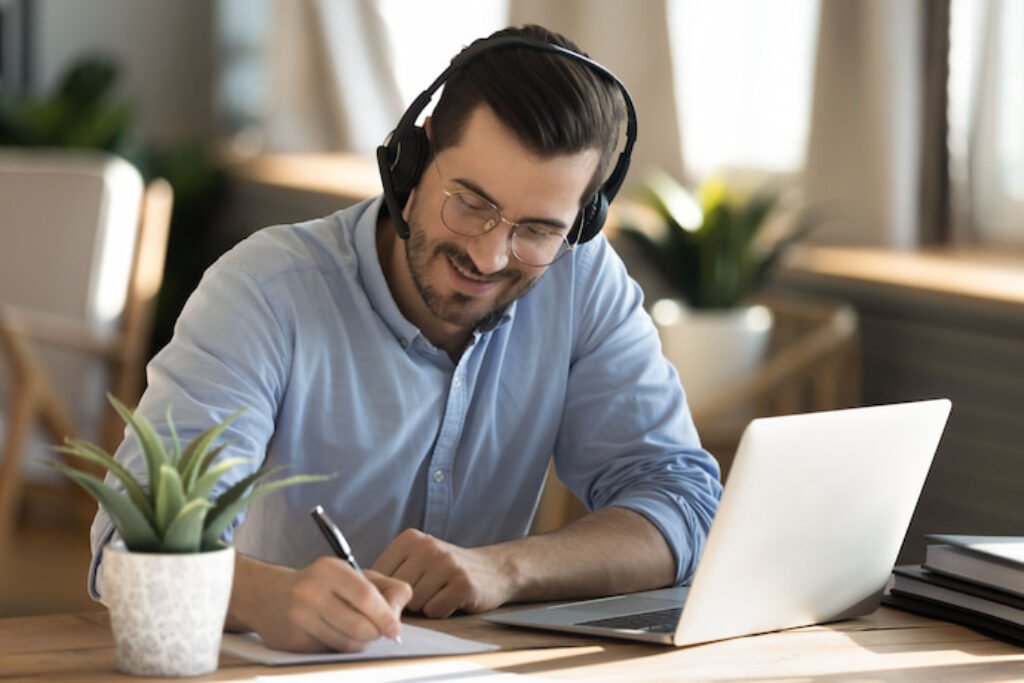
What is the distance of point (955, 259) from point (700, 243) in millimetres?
543

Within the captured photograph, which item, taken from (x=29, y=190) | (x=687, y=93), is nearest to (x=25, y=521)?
(x=29, y=190)

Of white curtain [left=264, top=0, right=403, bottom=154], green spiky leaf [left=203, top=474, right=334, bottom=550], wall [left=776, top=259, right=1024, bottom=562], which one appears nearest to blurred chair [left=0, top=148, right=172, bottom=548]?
white curtain [left=264, top=0, right=403, bottom=154]

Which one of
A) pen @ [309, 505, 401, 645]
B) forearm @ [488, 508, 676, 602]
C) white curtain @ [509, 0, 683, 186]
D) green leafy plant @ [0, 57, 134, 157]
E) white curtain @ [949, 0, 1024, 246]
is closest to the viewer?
pen @ [309, 505, 401, 645]

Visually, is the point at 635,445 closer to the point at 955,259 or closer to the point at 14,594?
the point at 955,259

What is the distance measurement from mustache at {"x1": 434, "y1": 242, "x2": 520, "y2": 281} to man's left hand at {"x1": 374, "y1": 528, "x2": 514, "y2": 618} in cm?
30

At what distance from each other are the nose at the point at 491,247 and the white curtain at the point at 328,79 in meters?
3.72

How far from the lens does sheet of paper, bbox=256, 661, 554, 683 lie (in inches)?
49.5

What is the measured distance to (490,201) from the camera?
164cm

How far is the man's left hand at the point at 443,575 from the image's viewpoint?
4.87ft

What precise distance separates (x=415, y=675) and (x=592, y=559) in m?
0.39

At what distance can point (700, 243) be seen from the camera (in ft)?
10.7

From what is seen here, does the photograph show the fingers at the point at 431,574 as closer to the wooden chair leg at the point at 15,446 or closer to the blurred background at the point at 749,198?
the blurred background at the point at 749,198

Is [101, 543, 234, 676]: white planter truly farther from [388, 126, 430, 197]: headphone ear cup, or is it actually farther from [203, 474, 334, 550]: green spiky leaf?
[388, 126, 430, 197]: headphone ear cup

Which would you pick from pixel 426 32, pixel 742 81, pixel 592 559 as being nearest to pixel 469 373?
pixel 592 559
